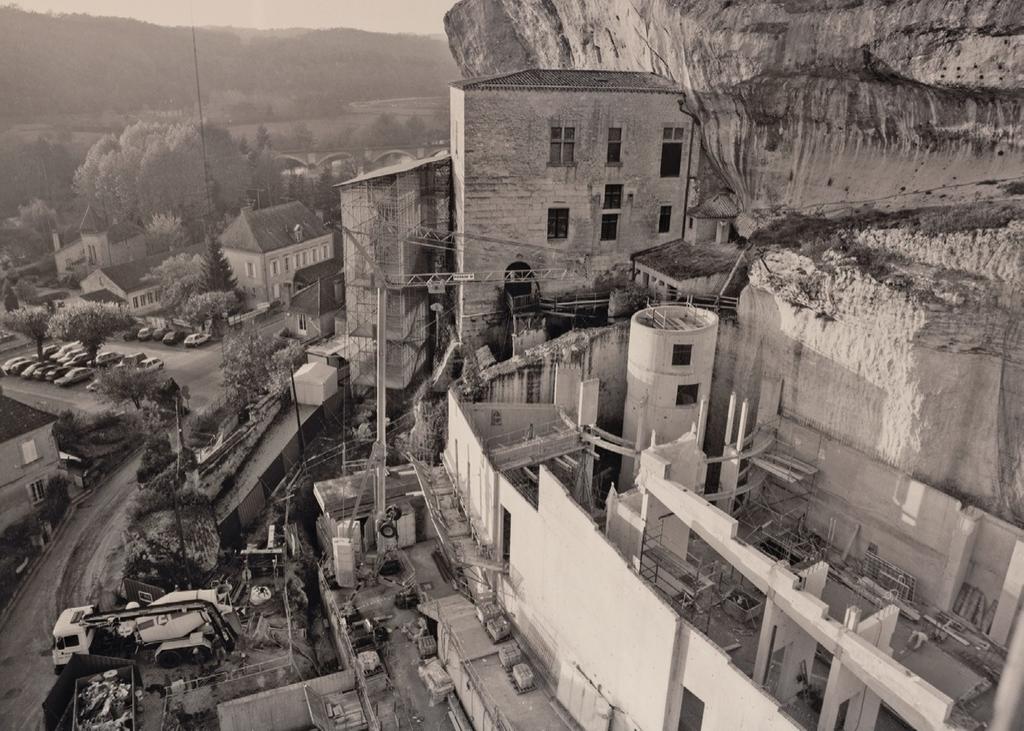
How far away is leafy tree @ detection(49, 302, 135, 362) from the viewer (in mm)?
38469

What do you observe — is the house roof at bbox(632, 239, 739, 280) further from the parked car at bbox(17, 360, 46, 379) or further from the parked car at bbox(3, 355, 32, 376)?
the parked car at bbox(3, 355, 32, 376)

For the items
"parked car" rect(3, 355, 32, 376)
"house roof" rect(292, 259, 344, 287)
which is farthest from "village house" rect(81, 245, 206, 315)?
"house roof" rect(292, 259, 344, 287)

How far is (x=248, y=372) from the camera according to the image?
1288 inches

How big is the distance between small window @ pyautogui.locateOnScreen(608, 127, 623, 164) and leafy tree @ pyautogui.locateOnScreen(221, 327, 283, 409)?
14.7 meters

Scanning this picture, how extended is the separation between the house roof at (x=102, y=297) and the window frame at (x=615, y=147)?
30.6 meters

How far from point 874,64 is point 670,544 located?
11613 millimetres

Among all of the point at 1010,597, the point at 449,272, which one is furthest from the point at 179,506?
the point at 1010,597

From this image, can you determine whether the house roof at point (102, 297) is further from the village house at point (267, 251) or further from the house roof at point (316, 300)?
the house roof at point (316, 300)

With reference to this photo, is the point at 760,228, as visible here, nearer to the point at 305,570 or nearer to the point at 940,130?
the point at 940,130

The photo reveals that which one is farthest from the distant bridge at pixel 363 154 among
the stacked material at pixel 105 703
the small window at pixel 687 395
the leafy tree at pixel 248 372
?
the stacked material at pixel 105 703

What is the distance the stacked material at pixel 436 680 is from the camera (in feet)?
58.2

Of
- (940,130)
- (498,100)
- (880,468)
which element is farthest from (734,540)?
(498,100)

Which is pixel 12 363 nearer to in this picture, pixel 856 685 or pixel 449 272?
pixel 449 272

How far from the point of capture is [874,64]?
18.7 m
